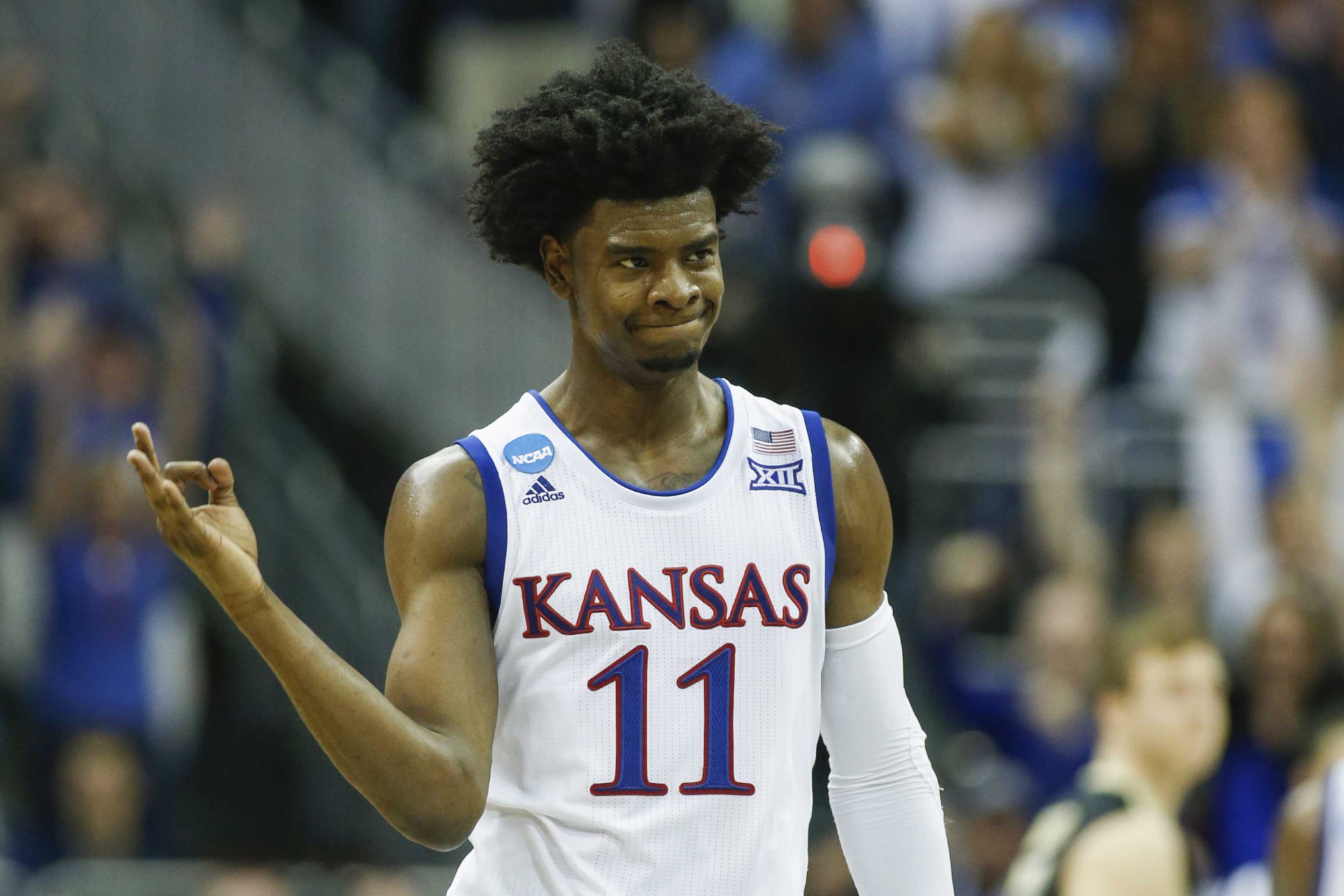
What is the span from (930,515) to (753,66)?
2.69m

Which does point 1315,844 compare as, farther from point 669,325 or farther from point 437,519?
point 437,519

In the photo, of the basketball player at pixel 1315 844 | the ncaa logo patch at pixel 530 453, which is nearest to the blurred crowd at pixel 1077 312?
the basketball player at pixel 1315 844

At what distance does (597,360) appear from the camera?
13.8 feet

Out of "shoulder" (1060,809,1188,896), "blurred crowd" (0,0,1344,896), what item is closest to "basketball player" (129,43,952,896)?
"shoulder" (1060,809,1188,896)

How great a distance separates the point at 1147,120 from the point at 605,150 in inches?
295

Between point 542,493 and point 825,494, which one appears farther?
point 825,494

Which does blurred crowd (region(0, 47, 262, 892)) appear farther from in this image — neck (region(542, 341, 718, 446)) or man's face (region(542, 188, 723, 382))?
man's face (region(542, 188, 723, 382))

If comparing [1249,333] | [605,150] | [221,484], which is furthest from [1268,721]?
[221,484]

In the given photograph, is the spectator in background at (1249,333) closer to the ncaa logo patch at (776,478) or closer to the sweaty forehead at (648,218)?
the ncaa logo patch at (776,478)

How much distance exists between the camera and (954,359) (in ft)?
34.6

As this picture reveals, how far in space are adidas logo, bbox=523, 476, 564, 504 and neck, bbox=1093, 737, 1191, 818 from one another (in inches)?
100

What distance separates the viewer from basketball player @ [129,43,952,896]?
3.95 metres

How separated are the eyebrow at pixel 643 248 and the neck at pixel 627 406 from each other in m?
0.27

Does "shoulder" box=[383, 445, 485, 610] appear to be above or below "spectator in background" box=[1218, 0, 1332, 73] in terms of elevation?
below
